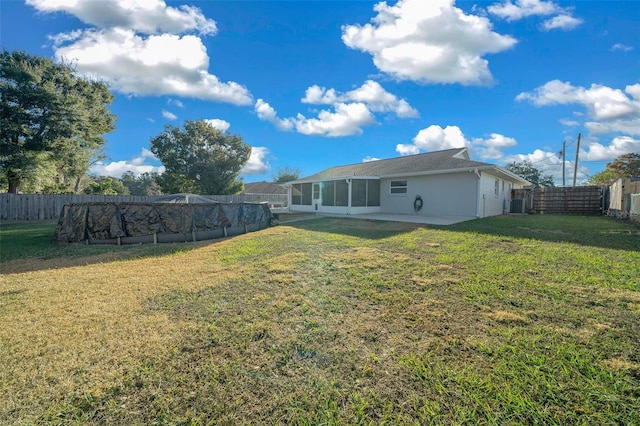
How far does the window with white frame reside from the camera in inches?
597

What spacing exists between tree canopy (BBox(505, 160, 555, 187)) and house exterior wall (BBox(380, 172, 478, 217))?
2860 centimetres

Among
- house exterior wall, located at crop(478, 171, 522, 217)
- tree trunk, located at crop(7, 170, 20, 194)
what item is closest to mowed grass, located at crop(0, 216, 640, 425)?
house exterior wall, located at crop(478, 171, 522, 217)

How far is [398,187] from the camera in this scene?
1543cm

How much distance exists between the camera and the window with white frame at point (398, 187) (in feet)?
49.8

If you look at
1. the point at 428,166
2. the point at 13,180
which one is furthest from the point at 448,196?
the point at 13,180

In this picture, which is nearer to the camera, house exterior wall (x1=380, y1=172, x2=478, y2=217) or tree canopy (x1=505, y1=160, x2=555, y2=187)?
house exterior wall (x1=380, y1=172, x2=478, y2=217)

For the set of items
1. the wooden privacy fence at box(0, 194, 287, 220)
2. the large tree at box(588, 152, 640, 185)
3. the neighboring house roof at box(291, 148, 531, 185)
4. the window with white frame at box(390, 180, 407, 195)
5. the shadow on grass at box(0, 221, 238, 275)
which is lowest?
the shadow on grass at box(0, 221, 238, 275)

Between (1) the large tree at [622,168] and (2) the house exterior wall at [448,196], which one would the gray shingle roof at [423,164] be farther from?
(1) the large tree at [622,168]

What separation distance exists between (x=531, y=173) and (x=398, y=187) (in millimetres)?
31617

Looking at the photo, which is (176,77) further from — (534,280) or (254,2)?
(534,280)

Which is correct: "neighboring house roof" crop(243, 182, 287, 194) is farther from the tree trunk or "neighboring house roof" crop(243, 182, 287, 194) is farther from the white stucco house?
the tree trunk

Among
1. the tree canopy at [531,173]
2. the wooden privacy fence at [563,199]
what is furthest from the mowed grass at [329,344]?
the tree canopy at [531,173]

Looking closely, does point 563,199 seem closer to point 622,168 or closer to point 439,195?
point 439,195

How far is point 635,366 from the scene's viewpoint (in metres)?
2.04
